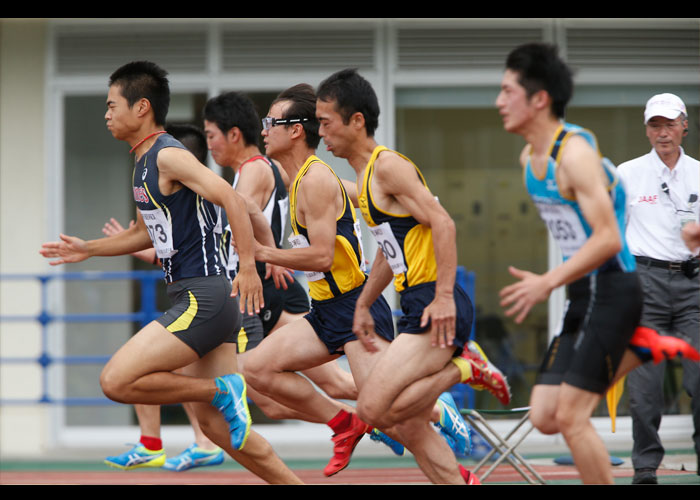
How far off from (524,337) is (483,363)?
190 inches

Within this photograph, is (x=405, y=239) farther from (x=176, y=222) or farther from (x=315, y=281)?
(x=176, y=222)

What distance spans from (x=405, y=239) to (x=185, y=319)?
1135 millimetres

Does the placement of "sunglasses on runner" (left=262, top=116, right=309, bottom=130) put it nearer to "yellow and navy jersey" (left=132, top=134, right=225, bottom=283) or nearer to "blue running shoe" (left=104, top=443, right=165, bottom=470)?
"yellow and navy jersey" (left=132, top=134, right=225, bottom=283)

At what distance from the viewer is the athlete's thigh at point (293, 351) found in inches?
213

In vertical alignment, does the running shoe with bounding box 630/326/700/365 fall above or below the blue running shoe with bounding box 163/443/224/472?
above

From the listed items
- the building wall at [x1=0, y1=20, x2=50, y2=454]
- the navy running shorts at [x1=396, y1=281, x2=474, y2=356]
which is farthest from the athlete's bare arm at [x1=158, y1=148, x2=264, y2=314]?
the building wall at [x1=0, y1=20, x2=50, y2=454]

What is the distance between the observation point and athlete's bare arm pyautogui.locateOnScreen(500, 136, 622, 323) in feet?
12.3

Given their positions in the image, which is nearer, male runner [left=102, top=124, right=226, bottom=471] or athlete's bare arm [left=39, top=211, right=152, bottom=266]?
athlete's bare arm [left=39, top=211, right=152, bottom=266]

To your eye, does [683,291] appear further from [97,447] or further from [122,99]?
[97,447]

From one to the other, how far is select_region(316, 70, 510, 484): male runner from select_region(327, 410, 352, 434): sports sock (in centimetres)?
66

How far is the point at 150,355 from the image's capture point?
4855 millimetres

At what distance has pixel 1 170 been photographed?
966cm
